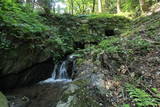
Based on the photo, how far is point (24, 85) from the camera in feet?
19.0

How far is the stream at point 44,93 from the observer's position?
13.1 ft

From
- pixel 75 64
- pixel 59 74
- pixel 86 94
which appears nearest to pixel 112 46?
Result: pixel 75 64

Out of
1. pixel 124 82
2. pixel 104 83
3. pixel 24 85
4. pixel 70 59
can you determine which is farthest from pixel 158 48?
pixel 24 85

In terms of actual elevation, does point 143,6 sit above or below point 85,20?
above

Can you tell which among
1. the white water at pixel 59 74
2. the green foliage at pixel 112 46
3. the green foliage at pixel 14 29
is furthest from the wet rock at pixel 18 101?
the green foliage at pixel 112 46

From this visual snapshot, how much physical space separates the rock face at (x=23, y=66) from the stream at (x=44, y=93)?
1.23ft

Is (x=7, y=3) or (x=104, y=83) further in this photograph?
(x=7, y=3)

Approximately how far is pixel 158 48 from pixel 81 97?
2.85m

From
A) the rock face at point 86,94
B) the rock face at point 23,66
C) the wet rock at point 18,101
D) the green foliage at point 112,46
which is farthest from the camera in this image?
the rock face at point 23,66

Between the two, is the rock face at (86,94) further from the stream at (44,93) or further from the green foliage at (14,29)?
the green foliage at (14,29)

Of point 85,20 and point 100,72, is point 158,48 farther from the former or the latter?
point 85,20

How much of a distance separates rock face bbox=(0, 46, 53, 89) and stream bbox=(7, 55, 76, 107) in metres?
0.38

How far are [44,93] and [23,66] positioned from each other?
1.58 meters

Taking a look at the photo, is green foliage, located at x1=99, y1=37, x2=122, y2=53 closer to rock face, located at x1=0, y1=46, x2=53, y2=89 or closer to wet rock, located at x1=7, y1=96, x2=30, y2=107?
rock face, located at x1=0, y1=46, x2=53, y2=89
